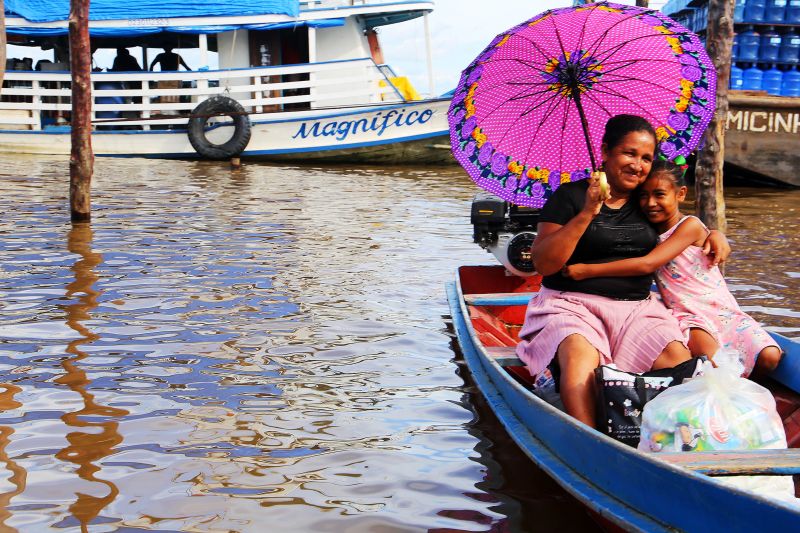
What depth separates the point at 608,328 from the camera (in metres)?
4.22

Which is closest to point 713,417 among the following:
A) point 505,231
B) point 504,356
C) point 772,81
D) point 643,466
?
point 643,466

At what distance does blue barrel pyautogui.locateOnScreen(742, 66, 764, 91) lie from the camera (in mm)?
17797

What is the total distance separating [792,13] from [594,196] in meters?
16.7

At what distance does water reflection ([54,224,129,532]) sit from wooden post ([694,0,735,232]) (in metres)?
4.51

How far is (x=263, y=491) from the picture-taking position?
3.94m

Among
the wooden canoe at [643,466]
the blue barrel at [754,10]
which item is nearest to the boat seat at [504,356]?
the wooden canoe at [643,466]

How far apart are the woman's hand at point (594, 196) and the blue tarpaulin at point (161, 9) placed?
55.5ft

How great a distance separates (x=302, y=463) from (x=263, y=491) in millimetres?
331

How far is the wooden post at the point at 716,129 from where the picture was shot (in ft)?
23.2

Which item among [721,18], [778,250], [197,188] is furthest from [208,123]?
[721,18]

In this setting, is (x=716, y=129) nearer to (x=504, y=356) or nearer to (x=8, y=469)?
(x=504, y=356)

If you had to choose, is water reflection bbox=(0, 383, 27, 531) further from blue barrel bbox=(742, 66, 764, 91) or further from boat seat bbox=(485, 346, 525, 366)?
blue barrel bbox=(742, 66, 764, 91)

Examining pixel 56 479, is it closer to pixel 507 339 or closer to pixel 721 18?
pixel 507 339

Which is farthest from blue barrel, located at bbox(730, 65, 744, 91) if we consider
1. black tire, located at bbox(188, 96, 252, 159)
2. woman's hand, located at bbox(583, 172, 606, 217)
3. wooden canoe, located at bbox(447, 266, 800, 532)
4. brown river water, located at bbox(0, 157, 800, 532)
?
woman's hand, located at bbox(583, 172, 606, 217)
